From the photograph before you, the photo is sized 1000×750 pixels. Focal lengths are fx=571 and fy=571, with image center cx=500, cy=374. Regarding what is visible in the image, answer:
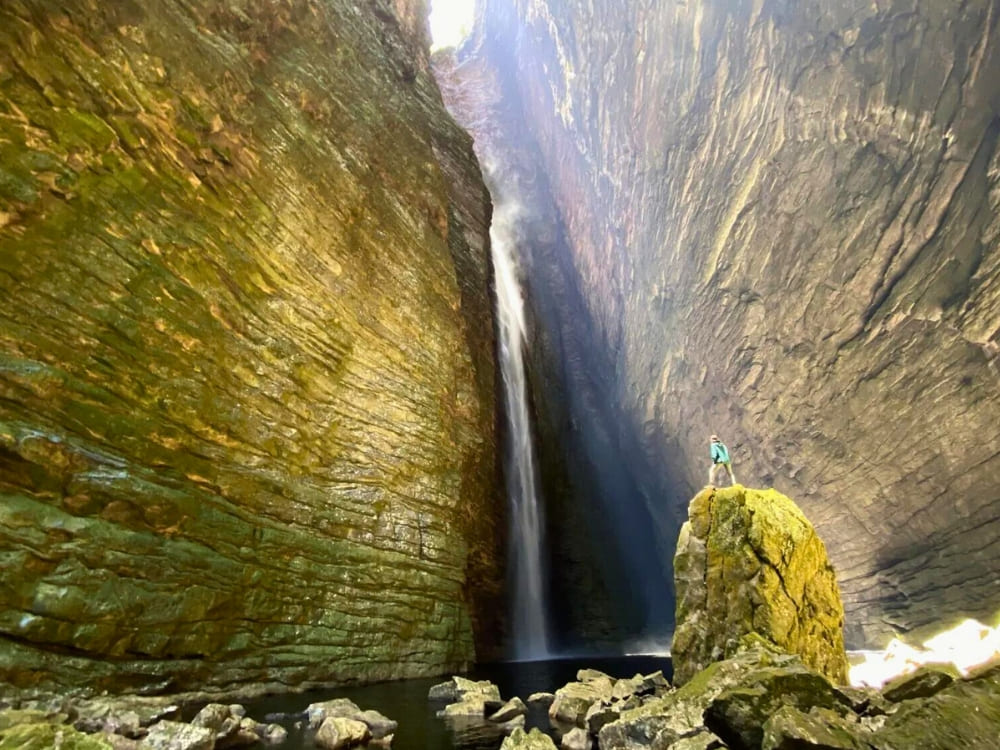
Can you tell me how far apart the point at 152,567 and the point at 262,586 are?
79.4 inches

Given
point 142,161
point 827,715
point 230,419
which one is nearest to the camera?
Answer: point 827,715

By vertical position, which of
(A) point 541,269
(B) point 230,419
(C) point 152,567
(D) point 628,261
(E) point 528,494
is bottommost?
(C) point 152,567

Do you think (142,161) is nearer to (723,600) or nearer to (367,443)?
(367,443)

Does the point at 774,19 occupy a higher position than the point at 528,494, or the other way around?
the point at 774,19

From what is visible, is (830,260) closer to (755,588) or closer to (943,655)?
(943,655)

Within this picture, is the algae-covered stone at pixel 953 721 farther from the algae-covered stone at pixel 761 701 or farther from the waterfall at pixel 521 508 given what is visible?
the waterfall at pixel 521 508

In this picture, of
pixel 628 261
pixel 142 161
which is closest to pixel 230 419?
pixel 142 161

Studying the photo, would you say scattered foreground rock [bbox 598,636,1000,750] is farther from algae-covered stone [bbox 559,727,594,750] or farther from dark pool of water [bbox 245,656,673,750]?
dark pool of water [bbox 245,656,673,750]

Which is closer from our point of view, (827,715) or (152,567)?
(827,715)

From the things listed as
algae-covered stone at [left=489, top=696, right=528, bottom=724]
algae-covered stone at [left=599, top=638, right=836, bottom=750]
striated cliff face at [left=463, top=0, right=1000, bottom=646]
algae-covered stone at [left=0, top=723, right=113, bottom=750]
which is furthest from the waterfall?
algae-covered stone at [left=0, top=723, right=113, bottom=750]

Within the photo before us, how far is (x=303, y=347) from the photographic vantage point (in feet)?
37.6

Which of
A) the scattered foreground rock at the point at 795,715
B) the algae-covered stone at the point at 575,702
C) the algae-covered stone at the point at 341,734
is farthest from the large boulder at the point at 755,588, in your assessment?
the algae-covered stone at the point at 341,734

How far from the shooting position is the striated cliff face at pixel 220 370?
7.40 m

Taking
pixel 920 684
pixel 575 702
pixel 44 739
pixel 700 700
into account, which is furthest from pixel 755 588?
pixel 44 739
